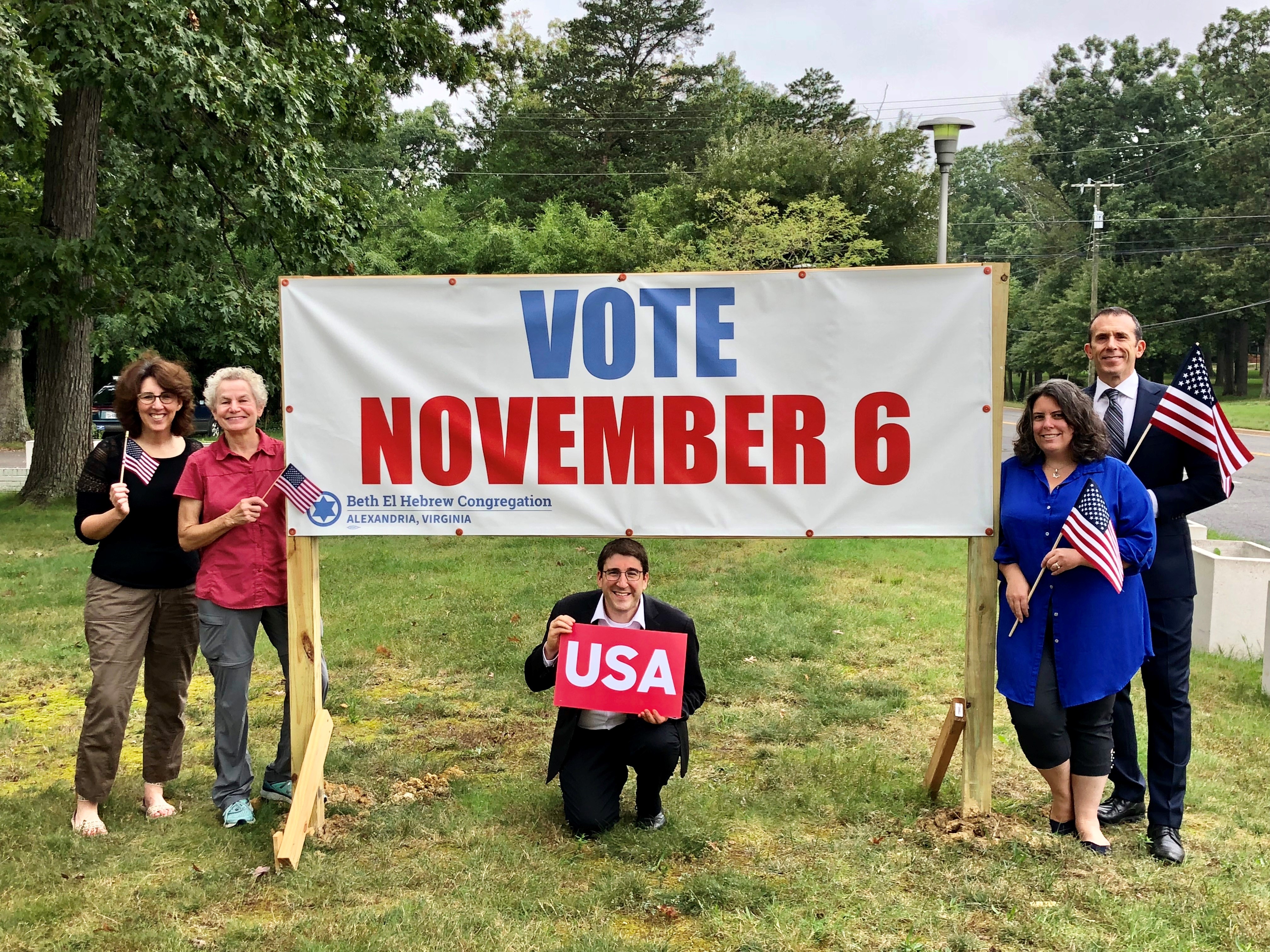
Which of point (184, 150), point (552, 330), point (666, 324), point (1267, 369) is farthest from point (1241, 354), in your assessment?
point (552, 330)

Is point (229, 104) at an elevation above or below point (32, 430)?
above

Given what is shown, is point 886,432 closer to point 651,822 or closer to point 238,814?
point 651,822

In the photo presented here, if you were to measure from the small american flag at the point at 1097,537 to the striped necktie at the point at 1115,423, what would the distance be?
0.43 meters

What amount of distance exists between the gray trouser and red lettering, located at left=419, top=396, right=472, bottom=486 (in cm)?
88

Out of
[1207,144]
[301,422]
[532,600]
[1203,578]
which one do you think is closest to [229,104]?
[532,600]

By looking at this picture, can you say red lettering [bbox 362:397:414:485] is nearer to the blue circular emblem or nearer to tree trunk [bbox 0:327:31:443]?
the blue circular emblem

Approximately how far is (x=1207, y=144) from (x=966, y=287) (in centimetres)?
5989

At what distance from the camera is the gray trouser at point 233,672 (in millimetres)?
4203

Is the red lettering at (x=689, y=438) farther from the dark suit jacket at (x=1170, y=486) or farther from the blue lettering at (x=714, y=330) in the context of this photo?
the dark suit jacket at (x=1170, y=486)

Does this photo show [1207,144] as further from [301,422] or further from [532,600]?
[301,422]

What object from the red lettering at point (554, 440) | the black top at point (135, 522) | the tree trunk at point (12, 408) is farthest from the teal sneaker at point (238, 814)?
the tree trunk at point (12, 408)

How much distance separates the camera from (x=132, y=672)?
4.29 m

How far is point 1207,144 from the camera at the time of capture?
54.2 metres

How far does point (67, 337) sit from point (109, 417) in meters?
13.2
